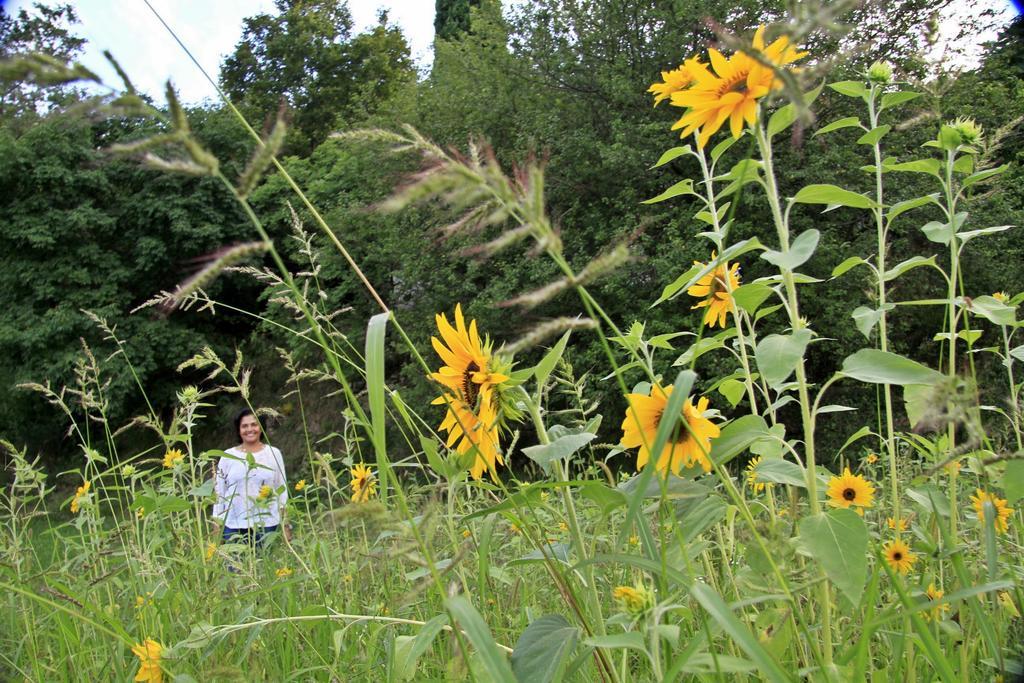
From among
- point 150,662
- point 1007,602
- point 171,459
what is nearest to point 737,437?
point 1007,602

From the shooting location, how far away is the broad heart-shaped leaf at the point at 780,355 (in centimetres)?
71

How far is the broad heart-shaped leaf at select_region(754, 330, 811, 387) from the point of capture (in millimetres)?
706

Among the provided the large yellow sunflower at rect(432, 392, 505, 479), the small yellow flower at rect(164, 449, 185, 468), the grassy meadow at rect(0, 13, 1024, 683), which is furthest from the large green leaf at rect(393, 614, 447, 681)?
the small yellow flower at rect(164, 449, 185, 468)

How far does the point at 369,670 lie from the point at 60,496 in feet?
33.5

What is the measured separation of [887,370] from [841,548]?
0.16m

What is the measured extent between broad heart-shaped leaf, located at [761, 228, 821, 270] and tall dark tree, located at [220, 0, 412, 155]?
18.7 meters

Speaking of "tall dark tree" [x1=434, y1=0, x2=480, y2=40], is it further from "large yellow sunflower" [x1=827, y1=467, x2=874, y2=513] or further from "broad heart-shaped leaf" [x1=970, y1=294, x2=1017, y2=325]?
"broad heart-shaped leaf" [x1=970, y1=294, x2=1017, y2=325]

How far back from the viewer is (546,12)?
1071cm

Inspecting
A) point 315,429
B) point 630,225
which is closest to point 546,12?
point 630,225

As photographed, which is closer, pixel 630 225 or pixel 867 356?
pixel 867 356

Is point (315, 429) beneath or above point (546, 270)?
beneath

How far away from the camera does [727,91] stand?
30.1 inches

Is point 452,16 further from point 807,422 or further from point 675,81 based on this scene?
point 807,422

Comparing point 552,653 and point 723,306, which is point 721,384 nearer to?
point 723,306
